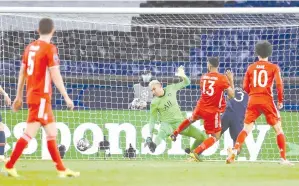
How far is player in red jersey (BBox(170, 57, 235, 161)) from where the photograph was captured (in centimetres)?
1299

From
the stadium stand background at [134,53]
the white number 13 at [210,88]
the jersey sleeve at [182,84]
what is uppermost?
the stadium stand background at [134,53]

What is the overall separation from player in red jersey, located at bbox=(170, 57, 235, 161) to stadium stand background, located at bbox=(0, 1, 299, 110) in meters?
2.60

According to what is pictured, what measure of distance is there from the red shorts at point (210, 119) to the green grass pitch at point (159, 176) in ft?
5.57

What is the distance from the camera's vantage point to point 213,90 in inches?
512

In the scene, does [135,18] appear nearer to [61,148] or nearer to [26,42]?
[26,42]

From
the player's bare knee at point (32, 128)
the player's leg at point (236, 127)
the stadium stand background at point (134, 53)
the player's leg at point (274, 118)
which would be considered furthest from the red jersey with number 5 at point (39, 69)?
the stadium stand background at point (134, 53)

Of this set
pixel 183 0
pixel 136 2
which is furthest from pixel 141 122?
pixel 183 0

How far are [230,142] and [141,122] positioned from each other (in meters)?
1.65

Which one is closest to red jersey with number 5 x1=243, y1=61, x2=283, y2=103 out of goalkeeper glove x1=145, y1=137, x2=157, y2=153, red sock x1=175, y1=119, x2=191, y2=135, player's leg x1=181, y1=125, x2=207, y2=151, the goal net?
red sock x1=175, y1=119, x2=191, y2=135

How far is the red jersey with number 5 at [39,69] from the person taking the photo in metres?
9.02

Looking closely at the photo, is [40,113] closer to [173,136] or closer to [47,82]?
[47,82]

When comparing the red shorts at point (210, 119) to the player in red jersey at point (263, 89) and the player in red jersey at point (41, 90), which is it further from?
the player in red jersey at point (41, 90)

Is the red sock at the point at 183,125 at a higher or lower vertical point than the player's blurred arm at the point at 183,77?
lower

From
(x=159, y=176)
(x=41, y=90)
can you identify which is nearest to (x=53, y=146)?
(x=41, y=90)
